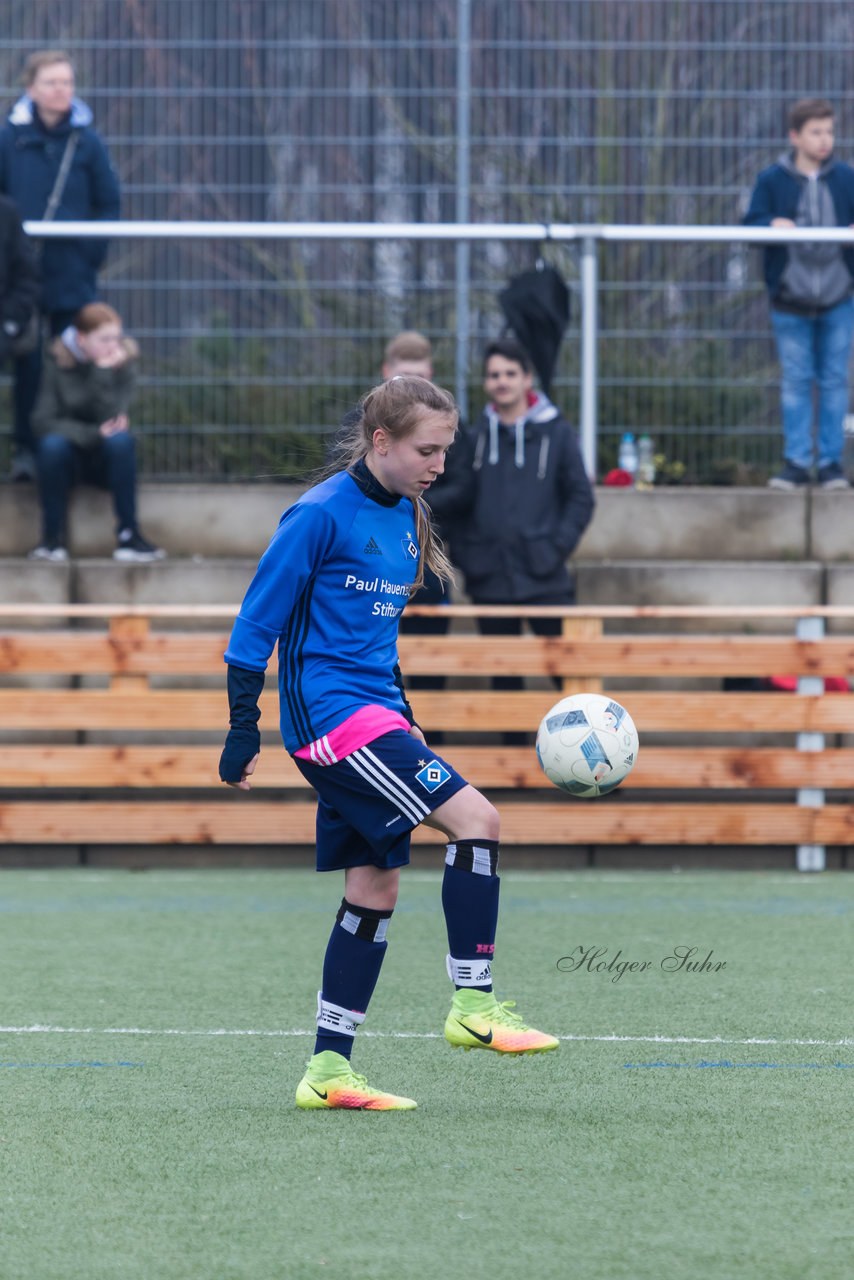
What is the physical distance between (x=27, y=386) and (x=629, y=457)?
3.27m

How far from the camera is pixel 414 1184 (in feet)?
10.6

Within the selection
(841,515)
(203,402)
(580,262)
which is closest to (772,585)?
(841,515)

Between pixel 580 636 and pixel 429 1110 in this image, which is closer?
pixel 429 1110

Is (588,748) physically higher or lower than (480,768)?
higher

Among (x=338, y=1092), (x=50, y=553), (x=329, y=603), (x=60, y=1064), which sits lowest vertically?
(x=60, y=1064)

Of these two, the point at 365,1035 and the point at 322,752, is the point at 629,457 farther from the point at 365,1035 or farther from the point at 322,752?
the point at 322,752

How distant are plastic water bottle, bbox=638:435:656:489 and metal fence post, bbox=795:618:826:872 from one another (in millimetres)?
1673

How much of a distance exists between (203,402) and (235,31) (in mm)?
2537

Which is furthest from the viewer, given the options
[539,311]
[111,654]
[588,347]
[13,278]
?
[588,347]

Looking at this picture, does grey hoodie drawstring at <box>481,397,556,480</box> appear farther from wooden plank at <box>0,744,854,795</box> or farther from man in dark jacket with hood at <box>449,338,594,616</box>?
wooden plank at <box>0,744,854,795</box>

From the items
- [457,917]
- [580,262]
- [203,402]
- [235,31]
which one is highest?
[235,31]

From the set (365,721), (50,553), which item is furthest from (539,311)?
(365,721)

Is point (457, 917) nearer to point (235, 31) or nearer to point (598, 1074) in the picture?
point (598, 1074)

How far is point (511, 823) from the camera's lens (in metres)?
7.71
